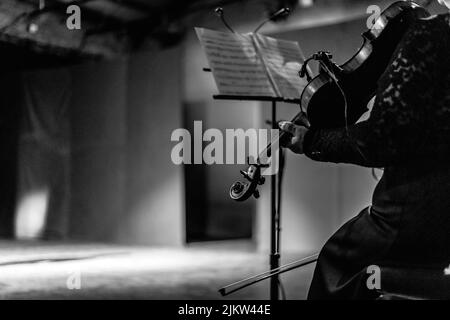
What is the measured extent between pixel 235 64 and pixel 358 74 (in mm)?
782

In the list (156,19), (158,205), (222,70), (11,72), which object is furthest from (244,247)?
(222,70)

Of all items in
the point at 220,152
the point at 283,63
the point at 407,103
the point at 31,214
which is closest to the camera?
the point at 407,103

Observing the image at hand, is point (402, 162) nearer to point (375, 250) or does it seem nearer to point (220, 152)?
point (375, 250)

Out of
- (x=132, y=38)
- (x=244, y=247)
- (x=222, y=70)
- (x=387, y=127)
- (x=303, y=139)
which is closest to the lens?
(x=387, y=127)

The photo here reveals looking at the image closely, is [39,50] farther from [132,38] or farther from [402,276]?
[402,276]

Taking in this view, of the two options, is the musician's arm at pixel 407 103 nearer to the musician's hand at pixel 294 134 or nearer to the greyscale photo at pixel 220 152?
the greyscale photo at pixel 220 152

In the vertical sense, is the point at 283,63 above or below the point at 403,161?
above

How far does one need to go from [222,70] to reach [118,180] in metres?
4.56

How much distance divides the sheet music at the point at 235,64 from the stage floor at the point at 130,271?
63.3 inches

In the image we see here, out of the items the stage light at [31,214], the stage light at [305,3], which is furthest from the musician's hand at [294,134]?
the stage light at [31,214]

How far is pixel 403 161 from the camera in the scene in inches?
49.6

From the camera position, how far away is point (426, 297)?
1.24 meters

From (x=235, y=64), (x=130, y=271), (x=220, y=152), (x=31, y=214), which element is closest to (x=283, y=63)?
(x=235, y=64)

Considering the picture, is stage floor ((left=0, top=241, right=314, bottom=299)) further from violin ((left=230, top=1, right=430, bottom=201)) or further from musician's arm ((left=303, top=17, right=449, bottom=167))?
musician's arm ((left=303, top=17, right=449, bottom=167))
